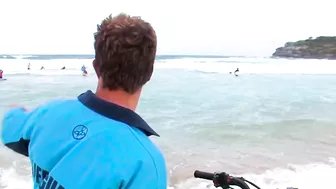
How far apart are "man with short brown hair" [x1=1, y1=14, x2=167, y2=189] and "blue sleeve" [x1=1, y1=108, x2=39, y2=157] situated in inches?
3.1

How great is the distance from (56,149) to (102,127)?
18 cm

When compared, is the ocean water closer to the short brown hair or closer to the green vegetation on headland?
the short brown hair

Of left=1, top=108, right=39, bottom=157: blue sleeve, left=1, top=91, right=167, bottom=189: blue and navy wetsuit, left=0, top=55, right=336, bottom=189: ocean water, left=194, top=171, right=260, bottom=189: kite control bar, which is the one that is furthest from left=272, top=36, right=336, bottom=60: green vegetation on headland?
left=1, top=91, right=167, bottom=189: blue and navy wetsuit

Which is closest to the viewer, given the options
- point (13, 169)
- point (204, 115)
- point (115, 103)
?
point (115, 103)

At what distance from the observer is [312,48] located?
11850 centimetres

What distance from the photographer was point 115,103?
4.14ft

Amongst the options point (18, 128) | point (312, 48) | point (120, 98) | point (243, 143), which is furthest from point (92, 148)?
point (312, 48)

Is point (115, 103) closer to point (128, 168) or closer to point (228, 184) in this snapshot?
point (128, 168)

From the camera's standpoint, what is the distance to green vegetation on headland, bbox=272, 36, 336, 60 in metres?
109

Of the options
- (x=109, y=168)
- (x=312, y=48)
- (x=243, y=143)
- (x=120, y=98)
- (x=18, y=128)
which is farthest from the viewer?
(x=312, y=48)

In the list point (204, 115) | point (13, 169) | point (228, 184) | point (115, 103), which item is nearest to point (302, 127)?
point (204, 115)

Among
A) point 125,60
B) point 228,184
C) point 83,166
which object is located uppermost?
point 125,60

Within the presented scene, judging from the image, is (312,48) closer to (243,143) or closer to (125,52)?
(243,143)

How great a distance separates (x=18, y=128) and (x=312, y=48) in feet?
408
